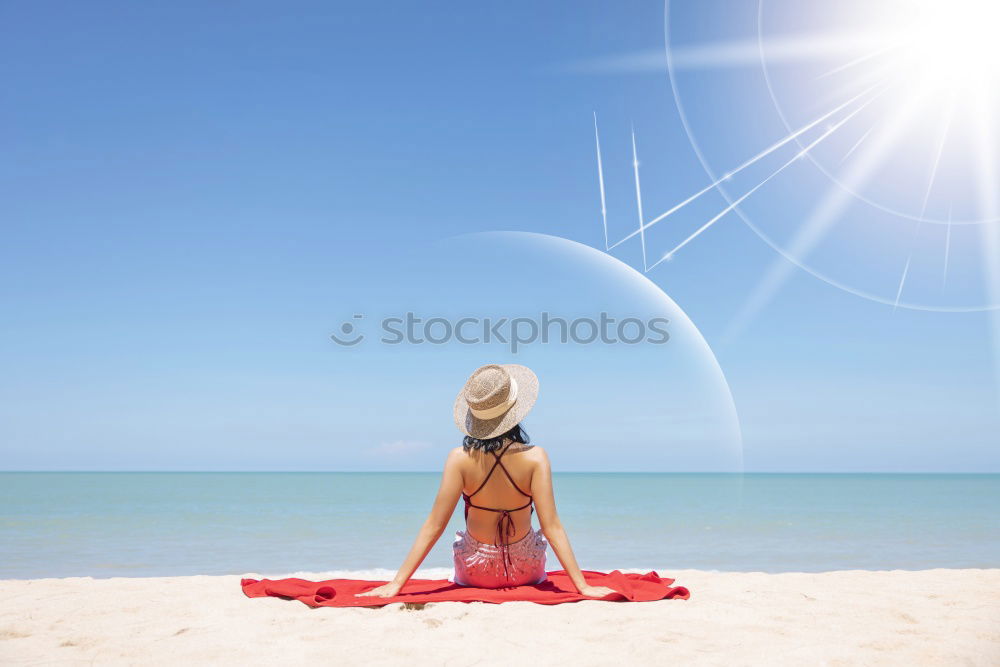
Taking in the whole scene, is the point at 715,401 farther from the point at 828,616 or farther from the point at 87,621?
the point at 87,621

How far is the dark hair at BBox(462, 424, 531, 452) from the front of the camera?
4355 mm

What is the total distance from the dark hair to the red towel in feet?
2.66

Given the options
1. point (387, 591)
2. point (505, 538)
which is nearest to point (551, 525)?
point (505, 538)

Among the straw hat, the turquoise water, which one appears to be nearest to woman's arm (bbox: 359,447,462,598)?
the straw hat

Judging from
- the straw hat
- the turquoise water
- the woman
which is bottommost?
the turquoise water

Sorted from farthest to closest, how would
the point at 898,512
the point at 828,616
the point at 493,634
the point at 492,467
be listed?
1. the point at 898,512
2. the point at 492,467
3. the point at 828,616
4. the point at 493,634

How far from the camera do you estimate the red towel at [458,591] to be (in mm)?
4199

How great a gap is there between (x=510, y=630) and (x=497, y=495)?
92 cm

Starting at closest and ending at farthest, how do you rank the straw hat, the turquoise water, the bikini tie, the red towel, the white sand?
the white sand → the red towel → the straw hat → the bikini tie → the turquoise water

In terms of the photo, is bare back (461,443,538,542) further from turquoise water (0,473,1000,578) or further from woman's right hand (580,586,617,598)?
turquoise water (0,473,1000,578)

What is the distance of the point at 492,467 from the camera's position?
4.38m

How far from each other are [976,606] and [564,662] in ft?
9.64

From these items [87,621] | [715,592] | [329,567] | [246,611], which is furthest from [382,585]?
[329,567]

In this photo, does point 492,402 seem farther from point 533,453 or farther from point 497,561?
point 497,561
